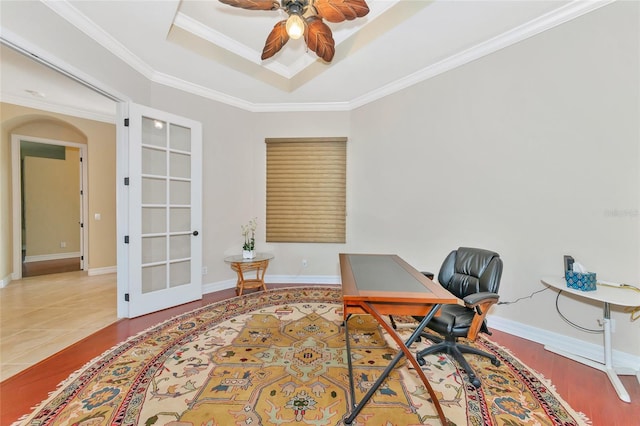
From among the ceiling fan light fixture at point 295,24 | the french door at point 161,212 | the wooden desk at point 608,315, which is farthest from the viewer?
the french door at point 161,212

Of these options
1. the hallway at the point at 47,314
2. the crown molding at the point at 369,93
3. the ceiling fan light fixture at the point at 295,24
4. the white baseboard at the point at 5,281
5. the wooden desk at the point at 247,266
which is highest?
the crown molding at the point at 369,93

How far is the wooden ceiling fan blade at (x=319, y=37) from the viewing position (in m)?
1.89

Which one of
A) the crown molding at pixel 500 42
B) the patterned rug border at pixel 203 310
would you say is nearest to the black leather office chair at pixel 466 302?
the patterned rug border at pixel 203 310

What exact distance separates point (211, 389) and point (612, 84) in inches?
149

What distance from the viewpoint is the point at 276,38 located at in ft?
6.57

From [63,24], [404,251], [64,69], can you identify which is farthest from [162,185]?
[404,251]

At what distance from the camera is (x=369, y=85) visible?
3.34m

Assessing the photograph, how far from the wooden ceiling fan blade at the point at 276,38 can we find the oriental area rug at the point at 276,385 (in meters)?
2.66

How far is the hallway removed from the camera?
6.73 ft

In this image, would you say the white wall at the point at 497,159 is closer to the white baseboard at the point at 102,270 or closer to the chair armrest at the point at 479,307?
the chair armrest at the point at 479,307

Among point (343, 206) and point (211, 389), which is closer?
point (211, 389)

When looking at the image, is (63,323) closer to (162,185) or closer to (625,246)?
(162,185)

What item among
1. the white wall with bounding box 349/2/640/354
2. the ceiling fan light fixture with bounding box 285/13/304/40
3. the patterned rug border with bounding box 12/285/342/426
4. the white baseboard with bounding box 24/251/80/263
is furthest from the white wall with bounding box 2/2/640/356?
the white baseboard with bounding box 24/251/80/263

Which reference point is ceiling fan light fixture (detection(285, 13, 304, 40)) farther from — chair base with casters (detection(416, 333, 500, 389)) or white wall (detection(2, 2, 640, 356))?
chair base with casters (detection(416, 333, 500, 389))
